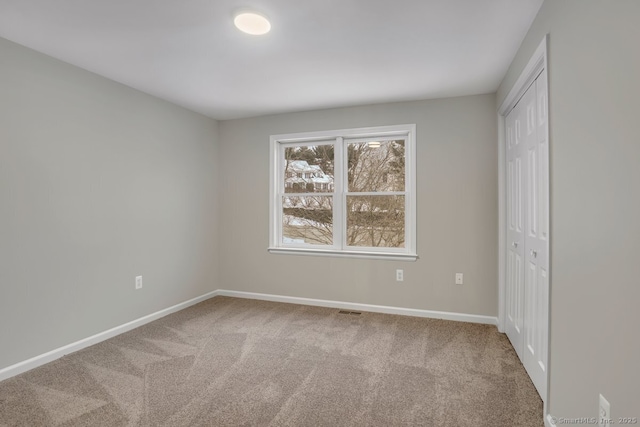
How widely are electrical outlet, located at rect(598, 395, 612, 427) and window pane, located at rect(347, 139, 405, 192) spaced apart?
272cm

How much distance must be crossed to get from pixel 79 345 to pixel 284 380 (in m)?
1.82

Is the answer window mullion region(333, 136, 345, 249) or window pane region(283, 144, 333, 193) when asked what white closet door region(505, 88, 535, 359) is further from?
window pane region(283, 144, 333, 193)

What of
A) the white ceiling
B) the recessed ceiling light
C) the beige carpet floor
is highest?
the white ceiling

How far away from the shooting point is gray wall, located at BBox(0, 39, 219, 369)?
236cm

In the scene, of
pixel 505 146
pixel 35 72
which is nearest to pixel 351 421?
pixel 505 146

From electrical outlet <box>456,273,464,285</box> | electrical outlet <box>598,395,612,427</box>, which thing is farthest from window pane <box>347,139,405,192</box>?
electrical outlet <box>598,395,612,427</box>

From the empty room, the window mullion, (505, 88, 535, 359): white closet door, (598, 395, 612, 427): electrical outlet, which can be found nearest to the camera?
(598, 395, 612, 427): electrical outlet

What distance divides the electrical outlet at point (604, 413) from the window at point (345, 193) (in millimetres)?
2394

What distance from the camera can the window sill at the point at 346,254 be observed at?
369cm

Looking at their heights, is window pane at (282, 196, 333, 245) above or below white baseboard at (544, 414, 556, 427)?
above

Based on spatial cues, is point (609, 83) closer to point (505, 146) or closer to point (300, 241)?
point (505, 146)

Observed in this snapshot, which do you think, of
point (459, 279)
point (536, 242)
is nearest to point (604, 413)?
point (536, 242)

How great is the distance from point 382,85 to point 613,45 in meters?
2.13

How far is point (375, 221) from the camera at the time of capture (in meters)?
3.92
